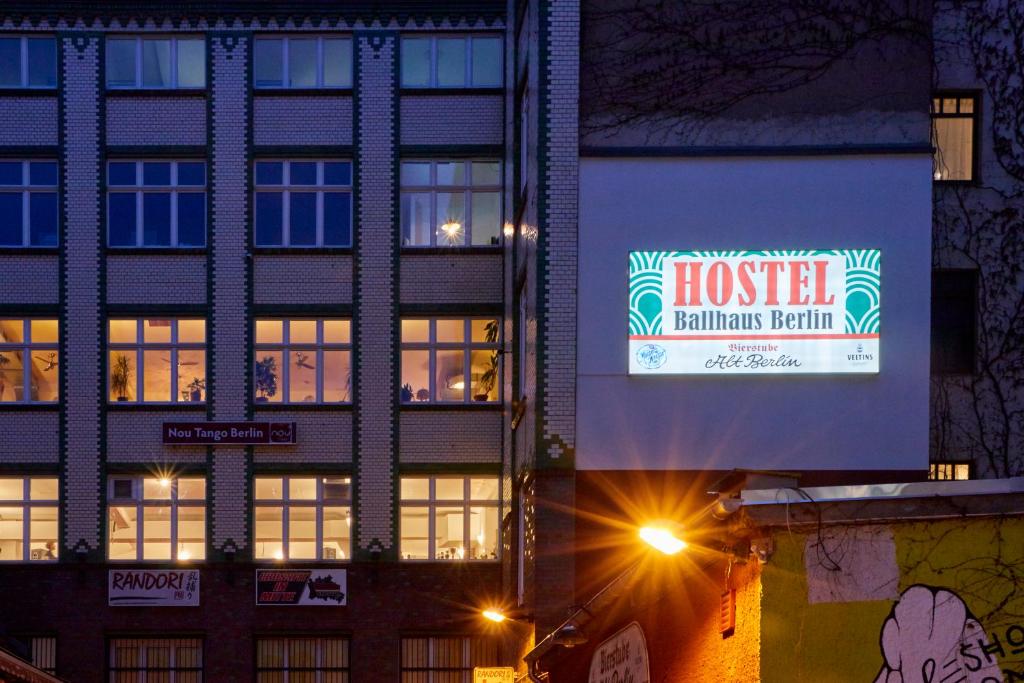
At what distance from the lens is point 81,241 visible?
2792 cm

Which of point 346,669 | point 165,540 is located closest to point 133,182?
point 165,540

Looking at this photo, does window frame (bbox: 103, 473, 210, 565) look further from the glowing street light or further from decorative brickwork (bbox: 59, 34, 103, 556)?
the glowing street light

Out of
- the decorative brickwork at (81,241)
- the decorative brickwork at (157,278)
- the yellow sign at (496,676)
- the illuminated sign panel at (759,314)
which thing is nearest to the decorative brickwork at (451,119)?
the decorative brickwork at (157,278)

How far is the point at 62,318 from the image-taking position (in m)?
27.9

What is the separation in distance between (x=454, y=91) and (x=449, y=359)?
19.1ft

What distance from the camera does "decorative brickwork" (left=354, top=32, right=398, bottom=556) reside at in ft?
90.6

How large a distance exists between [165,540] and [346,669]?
482cm

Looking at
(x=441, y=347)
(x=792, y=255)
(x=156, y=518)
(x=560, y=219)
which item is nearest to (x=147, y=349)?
(x=156, y=518)

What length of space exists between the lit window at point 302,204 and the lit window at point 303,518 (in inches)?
206

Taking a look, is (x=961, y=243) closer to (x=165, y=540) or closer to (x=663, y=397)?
(x=663, y=397)

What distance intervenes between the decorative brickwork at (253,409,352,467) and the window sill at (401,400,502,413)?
1391 mm

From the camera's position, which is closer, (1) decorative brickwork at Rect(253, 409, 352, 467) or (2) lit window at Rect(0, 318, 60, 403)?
(1) decorative brickwork at Rect(253, 409, 352, 467)

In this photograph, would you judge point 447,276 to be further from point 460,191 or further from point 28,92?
point 28,92

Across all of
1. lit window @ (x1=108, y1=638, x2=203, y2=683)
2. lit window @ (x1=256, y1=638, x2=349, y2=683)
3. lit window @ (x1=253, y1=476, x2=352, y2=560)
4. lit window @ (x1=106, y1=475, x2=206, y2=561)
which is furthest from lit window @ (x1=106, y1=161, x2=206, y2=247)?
lit window @ (x1=256, y1=638, x2=349, y2=683)
